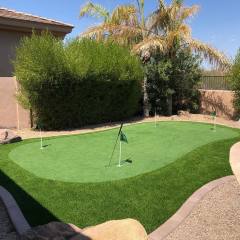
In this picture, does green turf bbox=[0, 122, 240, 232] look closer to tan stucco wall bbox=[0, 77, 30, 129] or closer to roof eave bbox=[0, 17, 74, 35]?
tan stucco wall bbox=[0, 77, 30, 129]

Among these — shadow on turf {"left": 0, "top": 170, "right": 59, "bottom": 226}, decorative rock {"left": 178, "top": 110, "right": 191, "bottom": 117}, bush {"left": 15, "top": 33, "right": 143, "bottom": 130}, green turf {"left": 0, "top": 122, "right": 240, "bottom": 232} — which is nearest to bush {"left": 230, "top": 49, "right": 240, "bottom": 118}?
decorative rock {"left": 178, "top": 110, "right": 191, "bottom": 117}

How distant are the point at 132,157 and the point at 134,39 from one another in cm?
1026

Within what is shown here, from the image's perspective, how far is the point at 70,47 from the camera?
1392 centimetres

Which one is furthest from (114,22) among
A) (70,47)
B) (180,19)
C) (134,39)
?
(70,47)

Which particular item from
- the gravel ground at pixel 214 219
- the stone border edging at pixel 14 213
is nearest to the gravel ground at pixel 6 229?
the stone border edging at pixel 14 213

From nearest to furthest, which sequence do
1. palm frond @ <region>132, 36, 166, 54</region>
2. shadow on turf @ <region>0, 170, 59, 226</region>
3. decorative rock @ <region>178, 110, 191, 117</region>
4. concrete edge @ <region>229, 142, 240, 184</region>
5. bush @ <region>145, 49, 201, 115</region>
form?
shadow on turf @ <region>0, 170, 59, 226</region>
concrete edge @ <region>229, 142, 240, 184</region>
palm frond @ <region>132, 36, 166, 54</region>
bush @ <region>145, 49, 201, 115</region>
decorative rock @ <region>178, 110, 191, 117</region>

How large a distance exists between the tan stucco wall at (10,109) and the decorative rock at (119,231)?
33.2ft

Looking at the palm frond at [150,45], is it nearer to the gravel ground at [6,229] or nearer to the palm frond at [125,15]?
the palm frond at [125,15]

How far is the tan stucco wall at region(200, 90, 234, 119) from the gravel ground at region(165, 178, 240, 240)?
35.9 ft

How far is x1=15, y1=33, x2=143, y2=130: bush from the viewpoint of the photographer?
42.0ft

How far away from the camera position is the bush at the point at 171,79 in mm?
16812

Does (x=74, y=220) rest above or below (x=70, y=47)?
below

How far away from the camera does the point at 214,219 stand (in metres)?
5.68

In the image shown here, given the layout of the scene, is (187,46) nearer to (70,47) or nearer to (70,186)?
(70,47)
